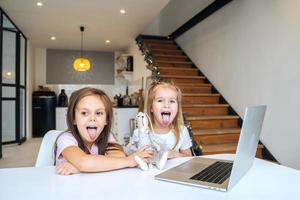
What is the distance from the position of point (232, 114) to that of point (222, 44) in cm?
124

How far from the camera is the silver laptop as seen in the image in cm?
77

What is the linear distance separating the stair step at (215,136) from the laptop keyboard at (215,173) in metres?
2.58

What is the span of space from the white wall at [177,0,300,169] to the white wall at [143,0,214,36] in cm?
86

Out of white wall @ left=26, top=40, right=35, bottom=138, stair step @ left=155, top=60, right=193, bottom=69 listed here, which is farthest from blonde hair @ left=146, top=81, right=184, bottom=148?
white wall @ left=26, top=40, right=35, bottom=138

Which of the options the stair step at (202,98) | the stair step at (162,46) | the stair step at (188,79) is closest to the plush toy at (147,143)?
the stair step at (202,98)

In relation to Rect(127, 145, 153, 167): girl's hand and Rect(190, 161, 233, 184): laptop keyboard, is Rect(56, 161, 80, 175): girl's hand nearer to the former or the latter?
Rect(127, 145, 153, 167): girl's hand

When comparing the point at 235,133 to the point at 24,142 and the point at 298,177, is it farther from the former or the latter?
the point at 24,142

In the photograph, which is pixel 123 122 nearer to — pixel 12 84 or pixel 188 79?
pixel 188 79

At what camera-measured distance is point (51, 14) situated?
464 centimetres

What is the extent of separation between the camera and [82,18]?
4.88m

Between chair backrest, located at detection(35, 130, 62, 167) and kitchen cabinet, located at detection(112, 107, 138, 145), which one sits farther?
kitchen cabinet, located at detection(112, 107, 138, 145)

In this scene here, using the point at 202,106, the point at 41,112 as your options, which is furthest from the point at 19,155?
the point at 202,106

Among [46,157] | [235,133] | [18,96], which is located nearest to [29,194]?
[46,157]

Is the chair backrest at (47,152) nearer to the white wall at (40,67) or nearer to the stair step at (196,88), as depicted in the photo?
the stair step at (196,88)
